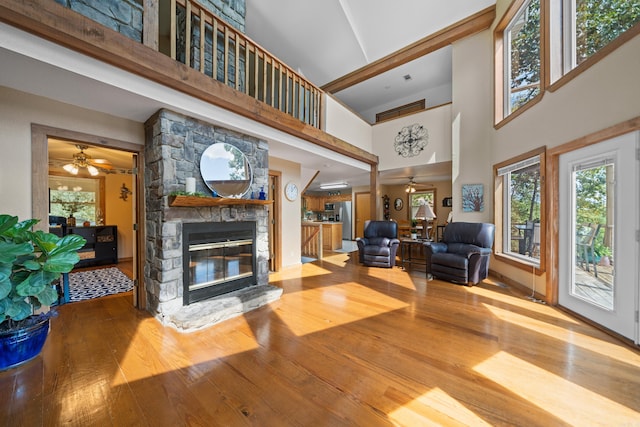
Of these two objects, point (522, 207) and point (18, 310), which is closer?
point (18, 310)

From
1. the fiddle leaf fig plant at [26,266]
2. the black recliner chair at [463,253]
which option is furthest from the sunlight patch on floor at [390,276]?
the fiddle leaf fig plant at [26,266]

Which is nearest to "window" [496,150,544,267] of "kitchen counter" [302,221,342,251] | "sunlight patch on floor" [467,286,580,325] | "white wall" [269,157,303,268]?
"sunlight patch on floor" [467,286,580,325]

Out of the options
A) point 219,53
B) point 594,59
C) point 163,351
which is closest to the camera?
point 163,351

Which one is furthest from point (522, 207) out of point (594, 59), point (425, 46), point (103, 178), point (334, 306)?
point (103, 178)

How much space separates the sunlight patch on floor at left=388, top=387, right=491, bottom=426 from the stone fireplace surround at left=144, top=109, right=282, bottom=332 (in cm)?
194

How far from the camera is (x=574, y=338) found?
2174 mm

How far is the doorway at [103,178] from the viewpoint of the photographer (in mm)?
2240

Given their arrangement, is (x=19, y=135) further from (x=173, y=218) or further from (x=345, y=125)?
(x=345, y=125)

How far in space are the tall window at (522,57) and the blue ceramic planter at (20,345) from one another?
6.16 metres

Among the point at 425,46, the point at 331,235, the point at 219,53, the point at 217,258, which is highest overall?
the point at 425,46

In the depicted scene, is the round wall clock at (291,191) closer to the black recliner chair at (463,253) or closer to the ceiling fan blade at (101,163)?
the black recliner chair at (463,253)

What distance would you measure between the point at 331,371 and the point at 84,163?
513 cm

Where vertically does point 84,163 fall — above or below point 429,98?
below

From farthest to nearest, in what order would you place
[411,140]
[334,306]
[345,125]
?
1. [411,140]
2. [345,125]
3. [334,306]
